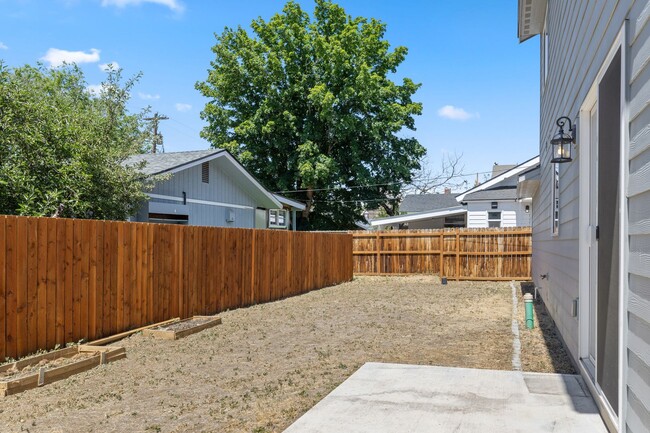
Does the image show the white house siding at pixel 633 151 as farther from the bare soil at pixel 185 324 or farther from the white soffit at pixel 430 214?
the white soffit at pixel 430 214

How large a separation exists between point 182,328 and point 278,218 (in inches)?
551

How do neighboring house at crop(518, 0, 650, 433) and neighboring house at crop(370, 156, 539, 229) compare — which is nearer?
neighboring house at crop(518, 0, 650, 433)

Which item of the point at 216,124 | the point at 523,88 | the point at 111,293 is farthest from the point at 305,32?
the point at 111,293

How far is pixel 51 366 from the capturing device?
18.5 feet

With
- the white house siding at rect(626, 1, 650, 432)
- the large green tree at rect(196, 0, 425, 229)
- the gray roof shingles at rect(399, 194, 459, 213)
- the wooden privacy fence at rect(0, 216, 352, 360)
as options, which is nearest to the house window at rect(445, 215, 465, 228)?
the large green tree at rect(196, 0, 425, 229)

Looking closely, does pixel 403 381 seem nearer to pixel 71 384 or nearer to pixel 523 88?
pixel 71 384

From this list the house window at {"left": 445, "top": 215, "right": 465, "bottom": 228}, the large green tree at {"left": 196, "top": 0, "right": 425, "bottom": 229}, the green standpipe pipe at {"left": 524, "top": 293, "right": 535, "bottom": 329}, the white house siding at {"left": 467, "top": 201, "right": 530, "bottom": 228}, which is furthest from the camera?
the large green tree at {"left": 196, "top": 0, "right": 425, "bottom": 229}

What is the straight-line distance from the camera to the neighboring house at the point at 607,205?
8.23 ft

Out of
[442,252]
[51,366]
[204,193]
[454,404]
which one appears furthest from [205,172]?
[454,404]

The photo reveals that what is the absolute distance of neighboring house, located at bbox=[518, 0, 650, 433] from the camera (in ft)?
8.23

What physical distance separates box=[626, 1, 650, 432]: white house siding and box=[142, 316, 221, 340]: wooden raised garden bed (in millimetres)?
5939

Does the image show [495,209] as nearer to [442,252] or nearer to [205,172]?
[442,252]

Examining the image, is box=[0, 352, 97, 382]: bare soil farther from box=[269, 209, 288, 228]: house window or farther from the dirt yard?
box=[269, 209, 288, 228]: house window

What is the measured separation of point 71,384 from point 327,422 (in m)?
2.66
